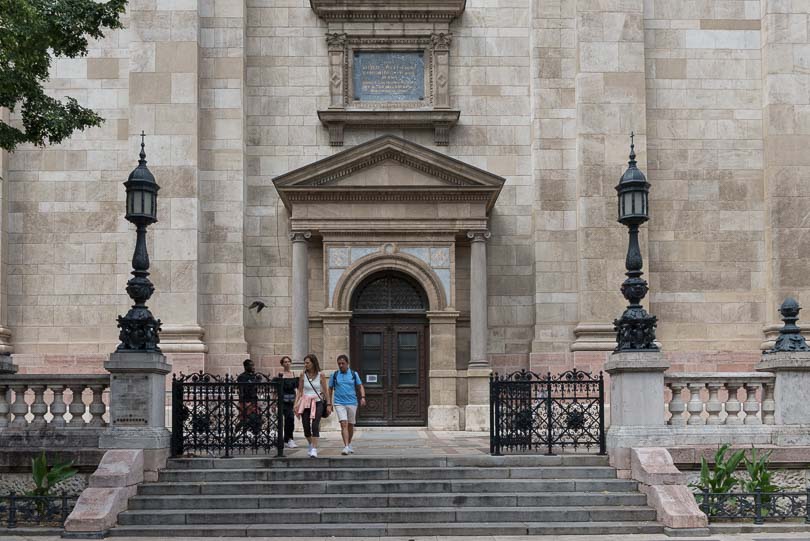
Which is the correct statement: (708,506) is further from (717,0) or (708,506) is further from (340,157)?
(717,0)

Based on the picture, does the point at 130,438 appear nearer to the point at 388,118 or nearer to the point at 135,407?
the point at 135,407

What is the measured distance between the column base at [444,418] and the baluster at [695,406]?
27.5 feet

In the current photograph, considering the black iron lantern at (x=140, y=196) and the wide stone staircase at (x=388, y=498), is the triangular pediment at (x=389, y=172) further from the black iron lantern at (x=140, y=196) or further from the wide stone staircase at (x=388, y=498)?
the wide stone staircase at (x=388, y=498)

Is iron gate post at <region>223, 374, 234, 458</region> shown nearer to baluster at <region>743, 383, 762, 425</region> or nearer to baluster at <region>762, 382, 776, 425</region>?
baluster at <region>743, 383, 762, 425</region>

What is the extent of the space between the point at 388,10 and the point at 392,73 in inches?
61.5

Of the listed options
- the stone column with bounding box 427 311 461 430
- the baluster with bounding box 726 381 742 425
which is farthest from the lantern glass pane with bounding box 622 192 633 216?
the stone column with bounding box 427 311 461 430

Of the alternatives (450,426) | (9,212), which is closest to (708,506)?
(450,426)

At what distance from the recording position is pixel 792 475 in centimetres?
→ 1634

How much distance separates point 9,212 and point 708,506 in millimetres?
18115

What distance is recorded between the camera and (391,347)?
1010 inches

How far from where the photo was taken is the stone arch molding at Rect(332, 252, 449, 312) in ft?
81.9

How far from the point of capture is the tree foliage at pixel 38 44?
591 inches

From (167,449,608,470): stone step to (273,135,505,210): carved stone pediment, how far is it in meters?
9.36

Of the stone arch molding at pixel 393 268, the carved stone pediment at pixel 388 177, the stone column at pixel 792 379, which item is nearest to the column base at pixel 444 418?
the stone arch molding at pixel 393 268
